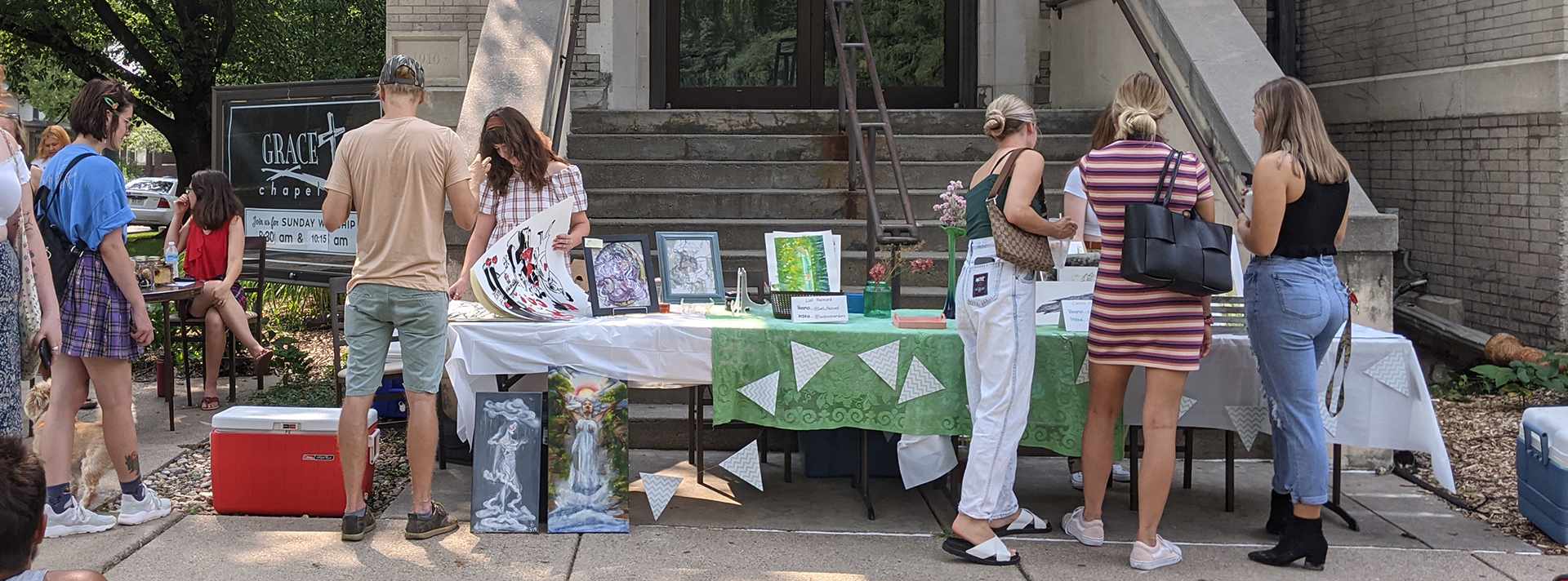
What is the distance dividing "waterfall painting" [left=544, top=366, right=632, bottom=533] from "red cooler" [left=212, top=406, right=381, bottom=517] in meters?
0.81

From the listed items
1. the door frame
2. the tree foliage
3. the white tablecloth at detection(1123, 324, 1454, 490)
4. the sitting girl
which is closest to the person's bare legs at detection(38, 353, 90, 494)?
the sitting girl

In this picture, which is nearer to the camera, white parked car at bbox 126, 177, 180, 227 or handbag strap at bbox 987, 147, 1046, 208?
handbag strap at bbox 987, 147, 1046, 208

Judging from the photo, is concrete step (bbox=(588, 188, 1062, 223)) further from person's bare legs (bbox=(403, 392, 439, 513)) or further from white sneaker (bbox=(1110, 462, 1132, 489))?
person's bare legs (bbox=(403, 392, 439, 513))

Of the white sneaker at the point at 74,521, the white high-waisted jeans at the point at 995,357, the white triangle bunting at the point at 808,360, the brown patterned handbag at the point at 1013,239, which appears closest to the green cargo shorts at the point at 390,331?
the white sneaker at the point at 74,521

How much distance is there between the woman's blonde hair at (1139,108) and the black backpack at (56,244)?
382cm

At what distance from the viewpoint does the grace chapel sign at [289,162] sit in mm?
9281

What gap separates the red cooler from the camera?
16.4 ft

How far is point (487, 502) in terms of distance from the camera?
486 cm

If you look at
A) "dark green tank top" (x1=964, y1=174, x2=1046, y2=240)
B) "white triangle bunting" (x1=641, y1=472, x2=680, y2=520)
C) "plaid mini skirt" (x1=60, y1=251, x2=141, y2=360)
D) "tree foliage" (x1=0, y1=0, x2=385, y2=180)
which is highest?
"tree foliage" (x1=0, y1=0, x2=385, y2=180)

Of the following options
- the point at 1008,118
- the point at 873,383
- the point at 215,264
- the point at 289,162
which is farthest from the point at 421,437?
the point at 289,162

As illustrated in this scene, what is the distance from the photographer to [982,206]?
4543 mm

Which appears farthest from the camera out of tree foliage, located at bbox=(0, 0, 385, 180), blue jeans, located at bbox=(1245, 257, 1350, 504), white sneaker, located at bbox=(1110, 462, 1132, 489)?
tree foliage, located at bbox=(0, 0, 385, 180)

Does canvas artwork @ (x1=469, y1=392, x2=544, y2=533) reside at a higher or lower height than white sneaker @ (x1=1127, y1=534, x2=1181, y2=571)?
higher

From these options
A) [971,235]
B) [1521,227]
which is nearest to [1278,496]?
[971,235]
